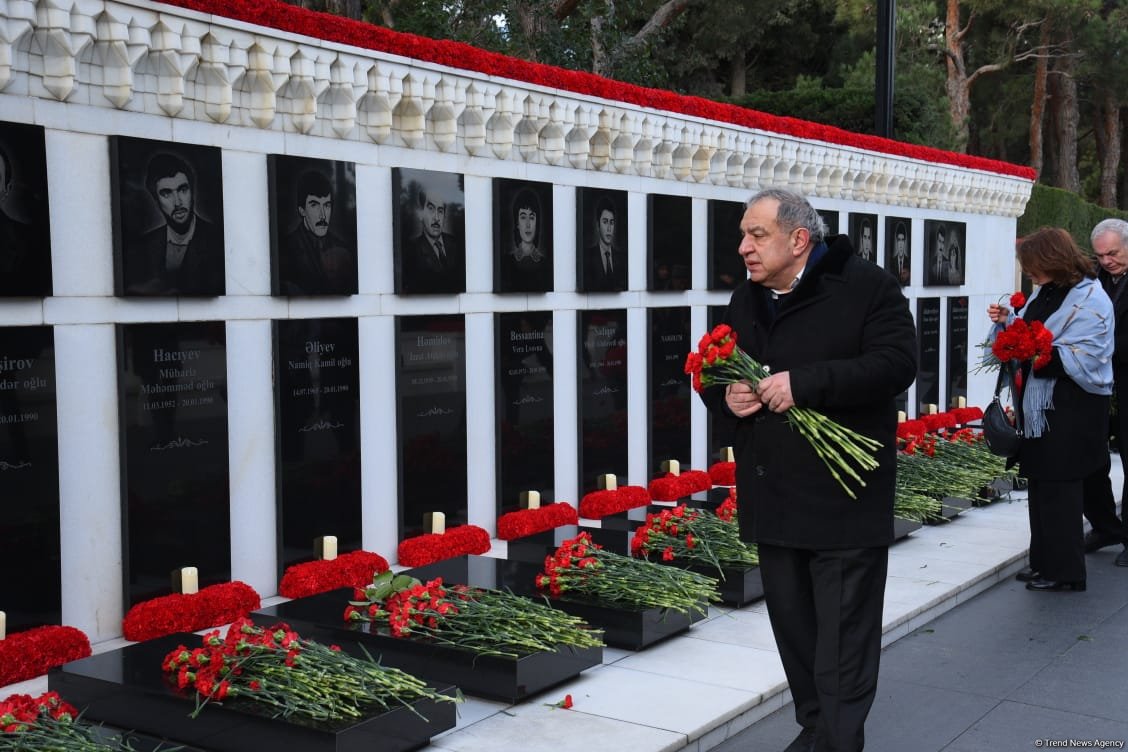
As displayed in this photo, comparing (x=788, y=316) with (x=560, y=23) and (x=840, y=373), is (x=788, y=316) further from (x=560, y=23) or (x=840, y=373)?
(x=560, y=23)

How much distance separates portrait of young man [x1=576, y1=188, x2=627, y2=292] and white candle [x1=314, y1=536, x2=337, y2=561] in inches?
115

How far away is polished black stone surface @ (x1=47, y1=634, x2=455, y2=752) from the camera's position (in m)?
4.27

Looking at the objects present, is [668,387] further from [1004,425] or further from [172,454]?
[172,454]

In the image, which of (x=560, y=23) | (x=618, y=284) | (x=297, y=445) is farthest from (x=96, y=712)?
(x=560, y=23)

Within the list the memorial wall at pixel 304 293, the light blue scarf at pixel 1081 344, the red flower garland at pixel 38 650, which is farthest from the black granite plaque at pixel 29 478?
the light blue scarf at pixel 1081 344

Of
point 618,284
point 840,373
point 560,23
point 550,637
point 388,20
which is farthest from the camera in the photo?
point 388,20

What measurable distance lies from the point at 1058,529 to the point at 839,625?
12.0ft

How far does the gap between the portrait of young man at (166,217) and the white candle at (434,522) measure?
6.96 ft

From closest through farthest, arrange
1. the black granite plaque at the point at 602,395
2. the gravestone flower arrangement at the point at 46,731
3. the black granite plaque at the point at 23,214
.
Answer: the gravestone flower arrangement at the point at 46,731 → the black granite plaque at the point at 23,214 → the black granite plaque at the point at 602,395

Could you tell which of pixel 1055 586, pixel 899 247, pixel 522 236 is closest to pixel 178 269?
pixel 522 236

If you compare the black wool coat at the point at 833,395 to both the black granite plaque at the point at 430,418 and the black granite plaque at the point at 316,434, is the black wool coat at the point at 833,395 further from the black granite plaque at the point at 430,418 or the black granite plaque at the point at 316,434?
the black granite plaque at the point at 430,418

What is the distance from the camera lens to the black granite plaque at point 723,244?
1053cm

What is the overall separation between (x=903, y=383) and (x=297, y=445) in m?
3.78

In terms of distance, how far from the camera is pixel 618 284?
370 inches
